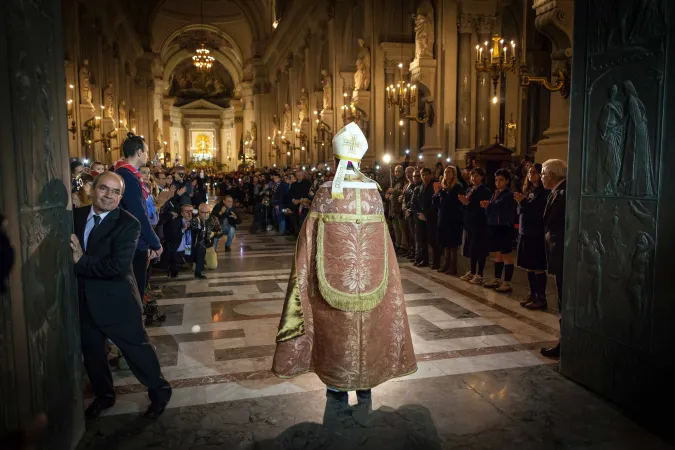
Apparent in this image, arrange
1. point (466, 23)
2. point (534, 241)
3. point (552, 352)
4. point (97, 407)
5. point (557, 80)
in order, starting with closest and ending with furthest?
point (97, 407) → point (552, 352) → point (534, 241) → point (557, 80) → point (466, 23)

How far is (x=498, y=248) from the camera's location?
25.6 feet

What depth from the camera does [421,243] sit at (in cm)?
979

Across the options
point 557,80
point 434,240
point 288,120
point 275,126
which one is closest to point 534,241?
point 434,240

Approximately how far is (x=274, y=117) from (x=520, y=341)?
37.1 metres

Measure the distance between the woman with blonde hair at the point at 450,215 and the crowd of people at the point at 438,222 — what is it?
2 cm

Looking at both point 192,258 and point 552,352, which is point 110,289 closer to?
point 552,352

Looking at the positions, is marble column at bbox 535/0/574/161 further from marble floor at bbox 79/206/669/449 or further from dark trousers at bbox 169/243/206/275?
dark trousers at bbox 169/243/206/275

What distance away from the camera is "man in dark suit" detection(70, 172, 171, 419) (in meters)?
3.43

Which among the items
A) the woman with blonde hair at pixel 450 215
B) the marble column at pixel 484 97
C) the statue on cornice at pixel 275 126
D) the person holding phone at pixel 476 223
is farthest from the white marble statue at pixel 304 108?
the person holding phone at pixel 476 223

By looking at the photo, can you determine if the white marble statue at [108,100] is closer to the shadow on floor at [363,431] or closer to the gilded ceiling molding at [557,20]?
the gilded ceiling molding at [557,20]

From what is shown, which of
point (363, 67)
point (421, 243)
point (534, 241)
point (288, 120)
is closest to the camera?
point (534, 241)

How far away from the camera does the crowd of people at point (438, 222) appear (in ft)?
18.4

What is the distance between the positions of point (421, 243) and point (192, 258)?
3.99 m

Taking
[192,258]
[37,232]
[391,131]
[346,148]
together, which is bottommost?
[192,258]
